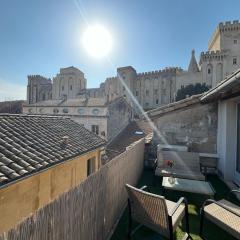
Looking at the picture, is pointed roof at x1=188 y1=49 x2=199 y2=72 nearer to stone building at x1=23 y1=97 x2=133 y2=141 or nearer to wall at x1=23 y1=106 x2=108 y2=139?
stone building at x1=23 y1=97 x2=133 y2=141

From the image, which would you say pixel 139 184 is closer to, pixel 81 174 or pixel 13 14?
pixel 81 174

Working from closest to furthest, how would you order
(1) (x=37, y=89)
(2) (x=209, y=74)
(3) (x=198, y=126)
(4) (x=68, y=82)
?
(3) (x=198, y=126) < (2) (x=209, y=74) < (4) (x=68, y=82) < (1) (x=37, y=89)

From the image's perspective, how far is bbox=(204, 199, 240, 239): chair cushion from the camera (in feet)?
10.1

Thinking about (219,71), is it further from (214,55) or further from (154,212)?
(154,212)

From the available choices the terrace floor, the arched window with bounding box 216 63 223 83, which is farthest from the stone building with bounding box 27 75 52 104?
the terrace floor

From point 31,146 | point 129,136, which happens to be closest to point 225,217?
point 31,146

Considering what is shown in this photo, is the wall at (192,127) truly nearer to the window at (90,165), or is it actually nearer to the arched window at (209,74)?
the window at (90,165)

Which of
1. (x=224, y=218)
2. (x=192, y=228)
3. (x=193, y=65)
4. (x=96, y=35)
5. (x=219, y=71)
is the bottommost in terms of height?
(x=192, y=228)

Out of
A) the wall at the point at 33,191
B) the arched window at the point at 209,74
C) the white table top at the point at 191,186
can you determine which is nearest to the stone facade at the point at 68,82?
the arched window at the point at 209,74

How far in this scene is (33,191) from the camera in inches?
188

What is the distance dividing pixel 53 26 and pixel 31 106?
2671cm

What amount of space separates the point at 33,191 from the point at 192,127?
628 cm

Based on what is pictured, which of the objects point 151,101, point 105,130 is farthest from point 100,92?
point 105,130

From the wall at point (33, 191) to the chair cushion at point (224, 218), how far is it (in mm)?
2444
